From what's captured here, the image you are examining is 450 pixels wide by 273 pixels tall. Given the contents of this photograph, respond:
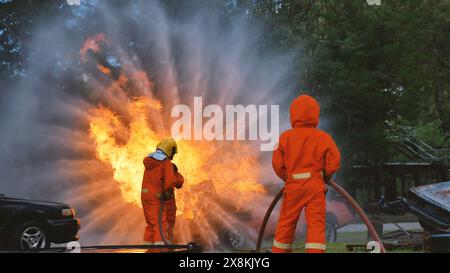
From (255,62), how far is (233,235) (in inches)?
165

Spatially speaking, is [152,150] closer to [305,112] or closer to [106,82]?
[106,82]

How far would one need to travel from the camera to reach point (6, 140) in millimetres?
12344

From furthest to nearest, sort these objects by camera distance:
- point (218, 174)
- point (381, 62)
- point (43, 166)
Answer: point (381, 62) → point (43, 166) → point (218, 174)

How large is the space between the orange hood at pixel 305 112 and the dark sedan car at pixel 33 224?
5.11m

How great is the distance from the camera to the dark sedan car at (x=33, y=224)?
9164mm

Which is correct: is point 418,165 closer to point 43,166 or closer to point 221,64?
point 221,64

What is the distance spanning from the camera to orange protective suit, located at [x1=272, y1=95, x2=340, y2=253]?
225 inches

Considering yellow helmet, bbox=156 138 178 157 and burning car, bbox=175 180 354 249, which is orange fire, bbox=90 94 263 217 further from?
yellow helmet, bbox=156 138 178 157

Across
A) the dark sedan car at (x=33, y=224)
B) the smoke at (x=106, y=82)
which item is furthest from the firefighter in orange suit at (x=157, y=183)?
the smoke at (x=106, y=82)

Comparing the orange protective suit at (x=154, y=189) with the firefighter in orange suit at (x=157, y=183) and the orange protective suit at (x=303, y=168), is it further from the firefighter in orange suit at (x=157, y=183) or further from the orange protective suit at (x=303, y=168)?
the orange protective suit at (x=303, y=168)

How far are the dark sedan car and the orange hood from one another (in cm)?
511

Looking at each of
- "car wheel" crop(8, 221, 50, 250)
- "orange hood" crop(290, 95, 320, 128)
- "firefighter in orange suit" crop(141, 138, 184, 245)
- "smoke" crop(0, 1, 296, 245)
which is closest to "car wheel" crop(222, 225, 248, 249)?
"smoke" crop(0, 1, 296, 245)
